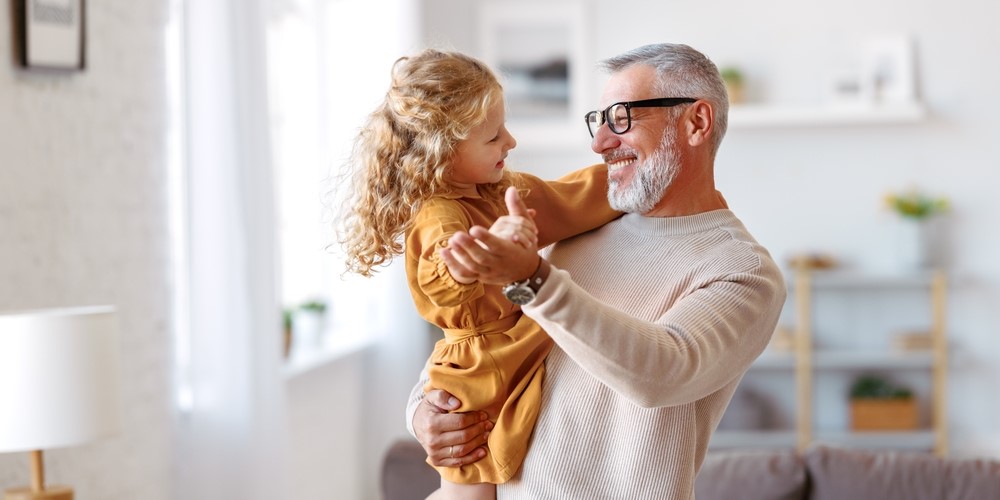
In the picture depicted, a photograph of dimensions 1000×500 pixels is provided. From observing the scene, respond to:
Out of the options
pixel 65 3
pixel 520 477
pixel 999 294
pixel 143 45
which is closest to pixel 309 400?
pixel 143 45

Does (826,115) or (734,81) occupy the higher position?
(734,81)

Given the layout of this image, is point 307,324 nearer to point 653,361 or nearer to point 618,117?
point 618,117

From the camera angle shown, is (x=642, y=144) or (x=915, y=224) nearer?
(x=642, y=144)

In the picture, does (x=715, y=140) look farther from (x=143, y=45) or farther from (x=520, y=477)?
(x=143, y=45)

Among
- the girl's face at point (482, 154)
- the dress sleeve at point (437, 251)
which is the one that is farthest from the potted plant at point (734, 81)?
the dress sleeve at point (437, 251)

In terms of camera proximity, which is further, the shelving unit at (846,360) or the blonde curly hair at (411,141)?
the shelving unit at (846,360)

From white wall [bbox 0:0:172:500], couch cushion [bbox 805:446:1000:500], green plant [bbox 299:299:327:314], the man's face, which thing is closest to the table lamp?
white wall [bbox 0:0:172:500]

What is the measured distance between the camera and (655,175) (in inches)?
71.9

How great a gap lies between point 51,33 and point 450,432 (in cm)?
184

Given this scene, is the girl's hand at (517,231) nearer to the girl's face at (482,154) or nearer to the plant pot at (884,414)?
Result: the girl's face at (482,154)

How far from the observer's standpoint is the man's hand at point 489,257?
1.36 meters

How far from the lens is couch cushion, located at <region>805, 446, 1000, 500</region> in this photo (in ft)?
9.05

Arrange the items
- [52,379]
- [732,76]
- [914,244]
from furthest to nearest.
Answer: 1. [732,76]
2. [914,244]
3. [52,379]

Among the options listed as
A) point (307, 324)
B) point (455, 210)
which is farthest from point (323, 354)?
point (455, 210)
